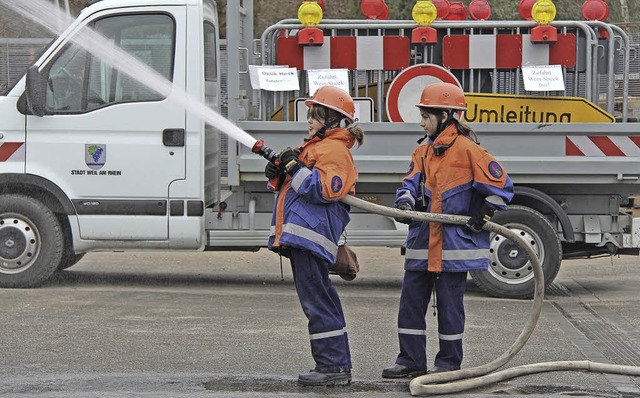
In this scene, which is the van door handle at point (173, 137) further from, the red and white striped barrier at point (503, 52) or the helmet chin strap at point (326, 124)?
the helmet chin strap at point (326, 124)

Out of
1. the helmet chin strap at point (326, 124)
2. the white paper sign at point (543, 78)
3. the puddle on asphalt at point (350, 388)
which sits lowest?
the puddle on asphalt at point (350, 388)

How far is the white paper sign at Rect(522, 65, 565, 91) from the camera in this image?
9.85m

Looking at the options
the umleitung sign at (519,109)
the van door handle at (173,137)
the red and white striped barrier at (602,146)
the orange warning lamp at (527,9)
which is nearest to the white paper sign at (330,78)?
the umleitung sign at (519,109)

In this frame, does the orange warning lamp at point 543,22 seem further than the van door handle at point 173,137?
Yes

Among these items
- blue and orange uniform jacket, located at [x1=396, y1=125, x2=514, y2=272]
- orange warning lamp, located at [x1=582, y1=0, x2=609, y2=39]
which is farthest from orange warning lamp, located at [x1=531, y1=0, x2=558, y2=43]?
blue and orange uniform jacket, located at [x1=396, y1=125, x2=514, y2=272]

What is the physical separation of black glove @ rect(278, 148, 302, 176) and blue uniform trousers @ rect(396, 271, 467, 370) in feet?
3.29

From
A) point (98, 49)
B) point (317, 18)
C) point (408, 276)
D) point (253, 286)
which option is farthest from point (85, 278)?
point (408, 276)

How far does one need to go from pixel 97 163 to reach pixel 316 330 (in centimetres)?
395

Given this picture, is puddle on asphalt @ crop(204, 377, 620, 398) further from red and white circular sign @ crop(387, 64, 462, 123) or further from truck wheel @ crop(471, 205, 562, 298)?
red and white circular sign @ crop(387, 64, 462, 123)

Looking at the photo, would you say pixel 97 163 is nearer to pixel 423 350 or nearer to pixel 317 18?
pixel 317 18

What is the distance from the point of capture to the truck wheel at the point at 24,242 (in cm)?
992

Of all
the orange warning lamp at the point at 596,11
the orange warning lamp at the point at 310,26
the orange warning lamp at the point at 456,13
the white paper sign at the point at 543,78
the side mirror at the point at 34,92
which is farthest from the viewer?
the orange warning lamp at the point at 456,13

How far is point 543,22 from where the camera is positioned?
997 centimetres

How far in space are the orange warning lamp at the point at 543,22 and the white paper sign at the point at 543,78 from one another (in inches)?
9.1
